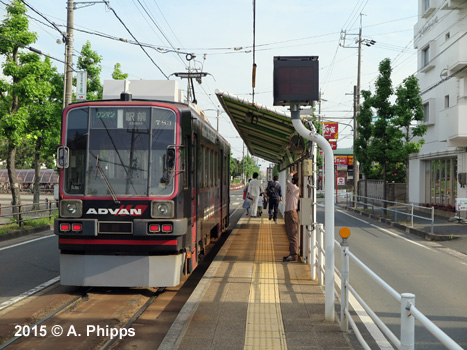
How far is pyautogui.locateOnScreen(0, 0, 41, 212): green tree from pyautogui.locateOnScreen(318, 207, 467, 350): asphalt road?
12830 millimetres

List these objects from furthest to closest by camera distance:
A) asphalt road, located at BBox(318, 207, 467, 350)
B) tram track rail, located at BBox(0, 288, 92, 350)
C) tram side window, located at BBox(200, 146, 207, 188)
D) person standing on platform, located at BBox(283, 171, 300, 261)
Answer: person standing on platform, located at BBox(283, 171, 300, 261) → tram side window, located at BBox(200, 146, 207, 188) → asphalt road, located at BBox(318, 207, 467, 350) → tram track rail, located at BBox(0, 288, 92, 350)

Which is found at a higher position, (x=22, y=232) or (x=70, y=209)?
(x=70, y=209)

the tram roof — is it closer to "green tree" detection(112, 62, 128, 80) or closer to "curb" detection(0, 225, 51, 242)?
"curb" detection(0, 225, 51, 242)

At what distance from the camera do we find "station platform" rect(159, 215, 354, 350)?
17.8ft

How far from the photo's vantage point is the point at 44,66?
20078 millimetres

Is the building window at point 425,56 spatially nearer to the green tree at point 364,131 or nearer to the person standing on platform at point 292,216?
the green tree at point 364,131

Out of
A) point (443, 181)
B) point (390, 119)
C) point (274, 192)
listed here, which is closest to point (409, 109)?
point (390, 119)

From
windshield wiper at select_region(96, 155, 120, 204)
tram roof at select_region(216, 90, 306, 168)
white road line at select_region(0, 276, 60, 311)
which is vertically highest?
tram roof at select_region(216, 90, 306, 168)

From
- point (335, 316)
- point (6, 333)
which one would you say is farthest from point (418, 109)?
point (6, 333)

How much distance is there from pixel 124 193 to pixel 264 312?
9.01 ft

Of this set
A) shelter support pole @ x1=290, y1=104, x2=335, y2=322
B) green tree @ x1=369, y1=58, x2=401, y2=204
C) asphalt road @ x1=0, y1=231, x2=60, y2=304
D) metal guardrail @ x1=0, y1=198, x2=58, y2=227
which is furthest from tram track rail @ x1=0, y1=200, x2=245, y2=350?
green tree @ x1=369, y1=58, x2=401, y2=204

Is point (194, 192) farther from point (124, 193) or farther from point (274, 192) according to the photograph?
point (274, 192)

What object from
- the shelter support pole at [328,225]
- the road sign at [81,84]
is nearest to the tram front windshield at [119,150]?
the shelter support pole at [328,225]

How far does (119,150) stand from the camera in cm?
774
